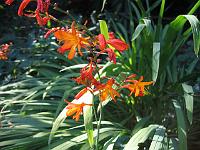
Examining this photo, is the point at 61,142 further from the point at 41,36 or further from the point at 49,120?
the point at 41,36

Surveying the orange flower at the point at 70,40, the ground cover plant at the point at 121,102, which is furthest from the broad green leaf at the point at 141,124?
the orange flower at the point at 70,40

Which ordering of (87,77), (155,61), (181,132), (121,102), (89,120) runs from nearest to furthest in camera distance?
(87,77), (89,120), (181,132), (155,61), (121,102)

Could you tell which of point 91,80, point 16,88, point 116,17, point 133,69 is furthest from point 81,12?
point 91,80

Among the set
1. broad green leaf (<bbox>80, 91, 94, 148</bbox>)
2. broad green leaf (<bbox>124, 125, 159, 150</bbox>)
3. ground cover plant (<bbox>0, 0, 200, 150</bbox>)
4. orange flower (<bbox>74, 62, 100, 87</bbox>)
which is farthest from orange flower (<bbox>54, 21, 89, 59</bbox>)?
broad green leaf (<bbox>124, 125, 159, 150</bbox>)

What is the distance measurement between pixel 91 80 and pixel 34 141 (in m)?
0.82

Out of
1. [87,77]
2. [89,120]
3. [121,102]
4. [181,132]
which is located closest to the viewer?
[87,77]

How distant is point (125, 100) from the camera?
86.0 inches

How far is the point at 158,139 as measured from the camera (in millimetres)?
1624

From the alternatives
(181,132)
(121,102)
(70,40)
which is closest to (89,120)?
(181,132)

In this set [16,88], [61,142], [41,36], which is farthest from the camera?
[41,36]

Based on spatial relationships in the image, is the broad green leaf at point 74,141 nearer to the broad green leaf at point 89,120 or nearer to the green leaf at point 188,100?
the broad green leaf at point 89,120

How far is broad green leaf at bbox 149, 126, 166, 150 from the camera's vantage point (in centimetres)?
158

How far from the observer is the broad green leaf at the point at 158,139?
1.58 meters

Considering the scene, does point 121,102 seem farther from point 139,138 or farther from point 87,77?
point 87,77
